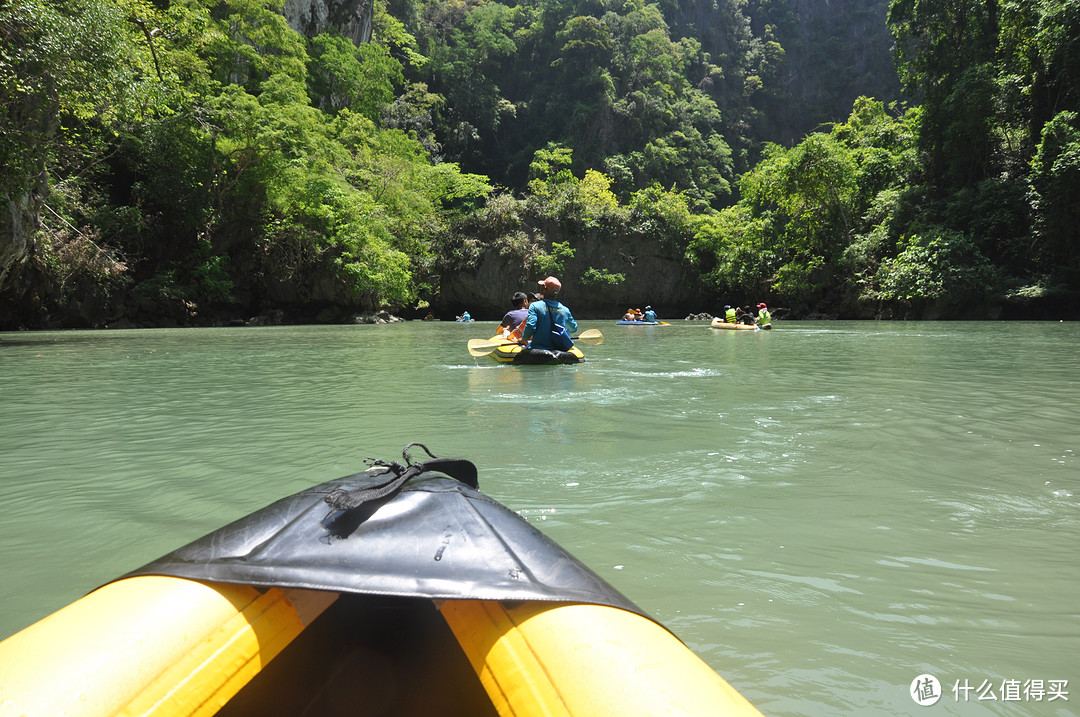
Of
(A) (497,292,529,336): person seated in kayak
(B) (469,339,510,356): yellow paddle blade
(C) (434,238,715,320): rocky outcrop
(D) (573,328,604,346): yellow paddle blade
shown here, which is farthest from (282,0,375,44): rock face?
(B) (469,339,510,356): yellow paddle blade

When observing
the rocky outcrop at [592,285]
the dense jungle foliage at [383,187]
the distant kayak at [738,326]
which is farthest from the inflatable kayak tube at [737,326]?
the rocky outcrop at [592,285]

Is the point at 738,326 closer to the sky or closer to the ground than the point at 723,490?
closer to the sky

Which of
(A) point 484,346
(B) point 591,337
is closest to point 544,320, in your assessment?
(A) point 484,346

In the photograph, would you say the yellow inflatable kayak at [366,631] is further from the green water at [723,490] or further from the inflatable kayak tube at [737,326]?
the inflatable kayak tube at [737,326]

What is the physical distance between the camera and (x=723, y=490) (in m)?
3.19

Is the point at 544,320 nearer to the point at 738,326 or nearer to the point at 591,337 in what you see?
the point at 591,337

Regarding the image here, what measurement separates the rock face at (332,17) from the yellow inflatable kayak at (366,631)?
107 feet

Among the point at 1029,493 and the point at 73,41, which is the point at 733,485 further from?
the point at 73,41

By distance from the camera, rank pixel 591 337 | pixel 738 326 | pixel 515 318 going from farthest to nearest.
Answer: pixel 738 326 → pixel 591 337 → pixel 515 318

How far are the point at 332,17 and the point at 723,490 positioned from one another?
35778 millimetres

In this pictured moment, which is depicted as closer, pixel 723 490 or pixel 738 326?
pixel 723 490

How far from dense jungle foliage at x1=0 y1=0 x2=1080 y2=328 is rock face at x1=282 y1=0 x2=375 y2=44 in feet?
3.10

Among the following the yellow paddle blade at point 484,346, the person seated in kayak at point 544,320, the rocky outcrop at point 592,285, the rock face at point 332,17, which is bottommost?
the yellow paddle blade at point 484,346

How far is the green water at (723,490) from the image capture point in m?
1.79
